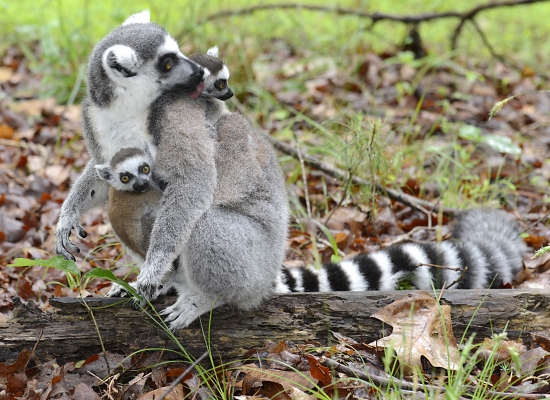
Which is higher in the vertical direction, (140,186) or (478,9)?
(478,9)

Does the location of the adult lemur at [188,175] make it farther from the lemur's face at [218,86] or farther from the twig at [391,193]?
the twig at [391,193]

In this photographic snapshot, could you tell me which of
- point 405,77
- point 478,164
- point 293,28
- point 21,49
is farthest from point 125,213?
point 21,49

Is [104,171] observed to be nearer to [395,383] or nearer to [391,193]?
[395,383]

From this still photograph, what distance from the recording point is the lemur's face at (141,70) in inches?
162

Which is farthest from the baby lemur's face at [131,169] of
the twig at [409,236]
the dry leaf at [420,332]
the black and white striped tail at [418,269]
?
the twig at [409,236]

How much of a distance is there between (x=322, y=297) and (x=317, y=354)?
371mm

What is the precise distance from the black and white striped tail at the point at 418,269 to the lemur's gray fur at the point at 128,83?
1483 millimetres

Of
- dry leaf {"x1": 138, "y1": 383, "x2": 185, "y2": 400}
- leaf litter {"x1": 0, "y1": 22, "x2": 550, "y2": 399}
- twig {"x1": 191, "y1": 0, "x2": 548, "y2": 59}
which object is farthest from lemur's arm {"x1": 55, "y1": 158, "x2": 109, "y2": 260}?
twig {"x1": 191, "y1": 0, "x2": 548, "y2": 59}

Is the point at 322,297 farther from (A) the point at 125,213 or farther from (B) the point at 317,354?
(A) the point at 125,213

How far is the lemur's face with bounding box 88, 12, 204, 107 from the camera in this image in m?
4.12

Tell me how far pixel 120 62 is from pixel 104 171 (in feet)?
2.52

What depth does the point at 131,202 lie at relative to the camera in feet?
13.8

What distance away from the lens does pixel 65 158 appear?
7777 millimetres

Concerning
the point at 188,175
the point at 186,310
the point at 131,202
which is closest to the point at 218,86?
the point at 188,175
